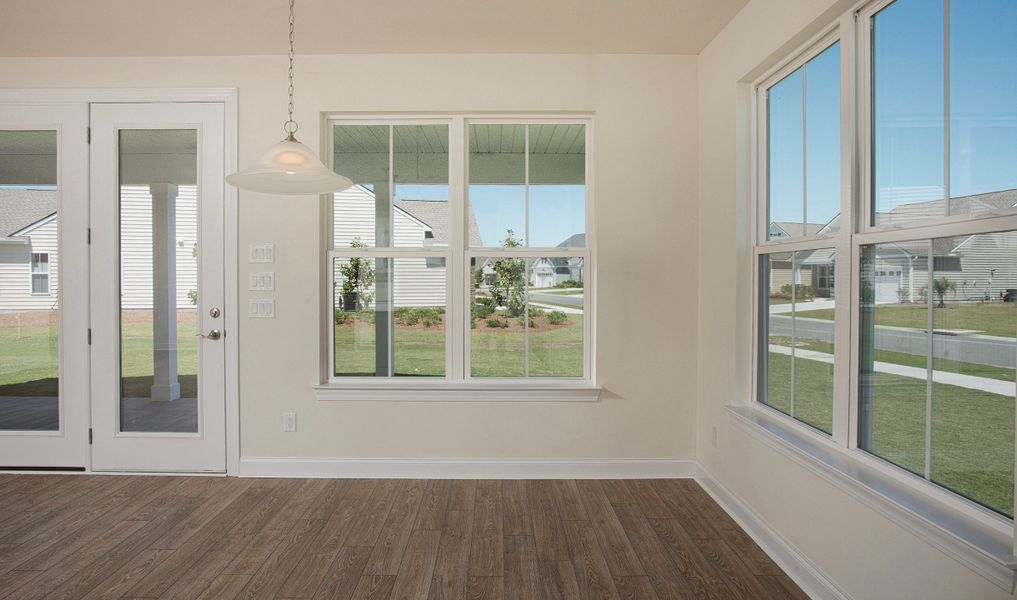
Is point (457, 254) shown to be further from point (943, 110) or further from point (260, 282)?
point (943, 110)

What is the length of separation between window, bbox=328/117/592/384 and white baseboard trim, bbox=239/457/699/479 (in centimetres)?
57

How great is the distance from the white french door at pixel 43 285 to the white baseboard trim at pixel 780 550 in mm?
4129

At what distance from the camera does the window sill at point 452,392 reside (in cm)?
328

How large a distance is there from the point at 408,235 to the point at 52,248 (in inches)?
94.7

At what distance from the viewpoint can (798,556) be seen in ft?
7.15

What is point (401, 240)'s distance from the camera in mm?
3383

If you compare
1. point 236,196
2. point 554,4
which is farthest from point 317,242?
point 554,4

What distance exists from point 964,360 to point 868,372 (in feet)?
1.25

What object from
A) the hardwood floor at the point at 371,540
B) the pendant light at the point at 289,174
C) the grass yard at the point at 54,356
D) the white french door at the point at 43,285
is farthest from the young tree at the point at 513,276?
the white french door at the point at 43,285

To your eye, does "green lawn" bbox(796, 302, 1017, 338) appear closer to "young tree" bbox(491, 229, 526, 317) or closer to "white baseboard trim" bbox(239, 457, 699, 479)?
"white baseboard trim" bbox(239, 457, 699, 479)

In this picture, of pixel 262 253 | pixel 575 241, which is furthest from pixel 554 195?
pixel 262 253

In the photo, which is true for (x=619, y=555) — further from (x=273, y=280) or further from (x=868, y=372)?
(x=273, y=280)

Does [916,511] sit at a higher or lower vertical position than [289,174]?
lower

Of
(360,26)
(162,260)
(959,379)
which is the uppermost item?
(360,26)
